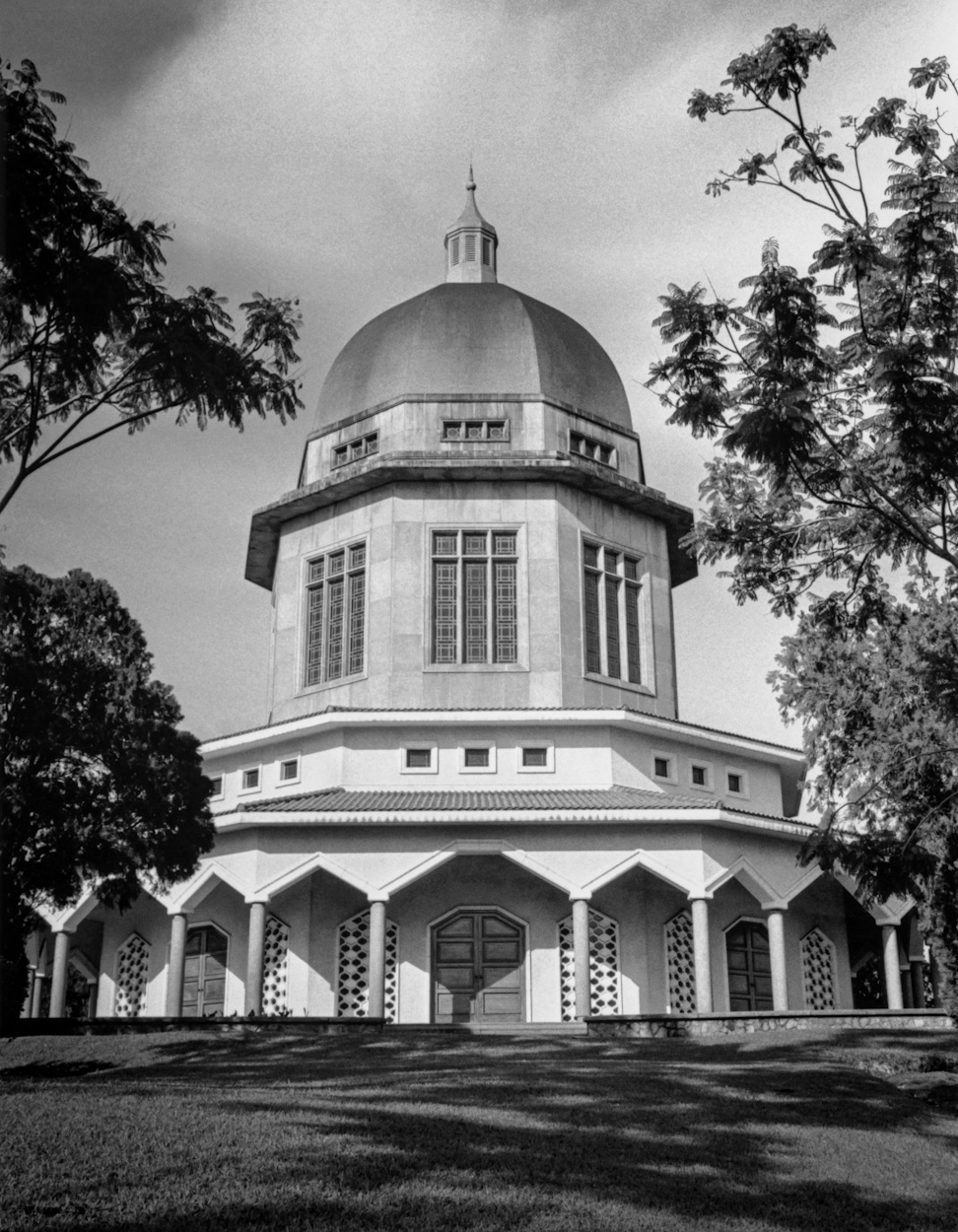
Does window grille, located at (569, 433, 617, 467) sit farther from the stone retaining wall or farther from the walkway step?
the stone retaining wall

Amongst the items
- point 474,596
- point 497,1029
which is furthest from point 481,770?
point 497,1029

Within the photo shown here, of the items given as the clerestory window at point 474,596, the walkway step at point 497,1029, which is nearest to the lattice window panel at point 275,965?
the walkway step at point 497,1029

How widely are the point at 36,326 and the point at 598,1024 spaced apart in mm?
17491

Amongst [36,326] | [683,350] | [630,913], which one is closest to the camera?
[683,350]

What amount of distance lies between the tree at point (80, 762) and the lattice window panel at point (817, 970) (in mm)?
16129

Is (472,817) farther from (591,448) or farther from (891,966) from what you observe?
(591,448)

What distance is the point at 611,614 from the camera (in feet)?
123

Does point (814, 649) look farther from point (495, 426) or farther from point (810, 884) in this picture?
point (495, 426)

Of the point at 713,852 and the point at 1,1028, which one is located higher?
the point at 713,852

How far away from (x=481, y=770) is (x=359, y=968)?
18.2ft

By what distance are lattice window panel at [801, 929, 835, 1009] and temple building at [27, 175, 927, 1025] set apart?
0.19 ft

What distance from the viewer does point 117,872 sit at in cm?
2292

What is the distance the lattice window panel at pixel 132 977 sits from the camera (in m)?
34.3

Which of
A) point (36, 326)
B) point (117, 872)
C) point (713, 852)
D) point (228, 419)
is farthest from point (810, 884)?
point (36, 326)
